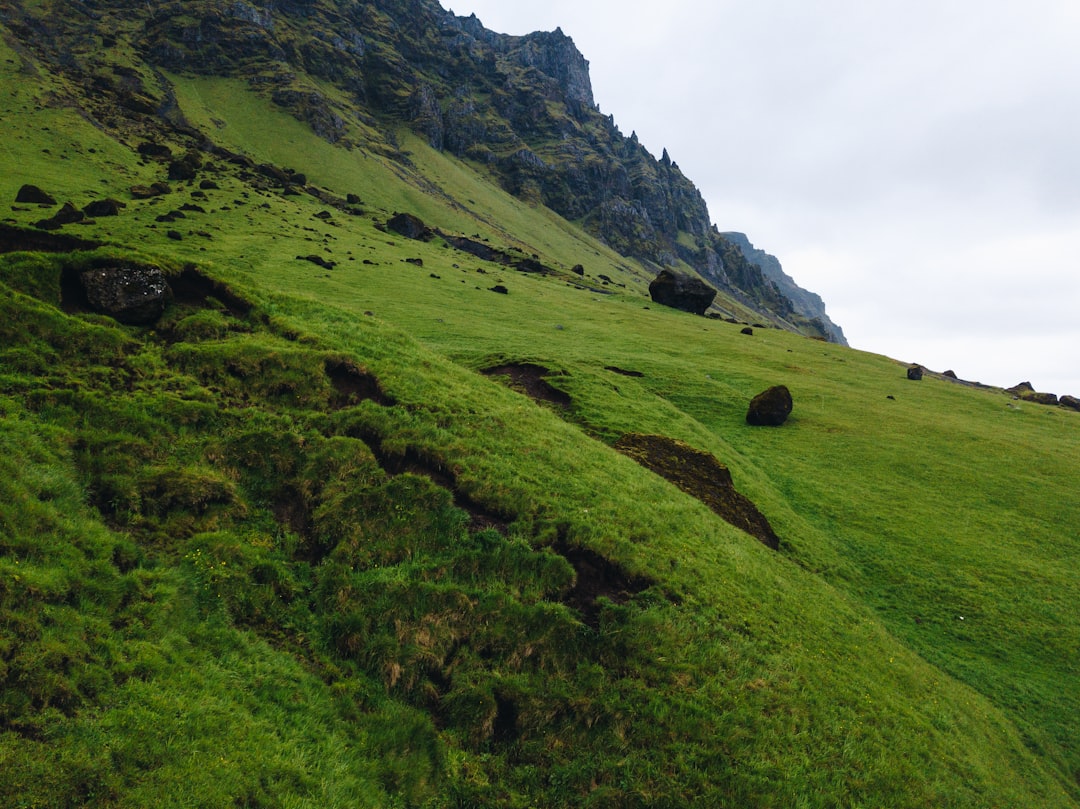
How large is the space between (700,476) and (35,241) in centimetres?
3206

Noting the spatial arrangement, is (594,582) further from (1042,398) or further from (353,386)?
(1042,398)

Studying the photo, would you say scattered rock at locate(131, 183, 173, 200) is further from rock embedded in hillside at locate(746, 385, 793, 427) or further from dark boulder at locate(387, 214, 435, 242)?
rock embedded in hillside at locate(746, 385, 793, 427)

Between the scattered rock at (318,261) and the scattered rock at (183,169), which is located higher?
the scattered rock at (183,169)

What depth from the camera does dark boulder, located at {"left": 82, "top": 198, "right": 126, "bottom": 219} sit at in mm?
71694

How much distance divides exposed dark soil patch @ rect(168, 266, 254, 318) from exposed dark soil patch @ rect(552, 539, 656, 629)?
18.3 metres

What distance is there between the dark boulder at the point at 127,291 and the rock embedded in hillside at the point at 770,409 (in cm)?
4619

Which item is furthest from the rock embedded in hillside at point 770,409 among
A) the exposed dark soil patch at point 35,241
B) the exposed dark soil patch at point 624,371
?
the exposed dark soil patch at point 35,241

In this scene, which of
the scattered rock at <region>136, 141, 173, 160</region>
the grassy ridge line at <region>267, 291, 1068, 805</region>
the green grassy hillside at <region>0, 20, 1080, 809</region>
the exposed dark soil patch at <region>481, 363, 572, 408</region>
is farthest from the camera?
the scattered rock at <region>136, 141, 173, 160</region>

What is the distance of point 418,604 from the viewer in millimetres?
13227

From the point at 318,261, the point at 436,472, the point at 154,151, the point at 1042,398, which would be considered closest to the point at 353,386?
the point at 436,472

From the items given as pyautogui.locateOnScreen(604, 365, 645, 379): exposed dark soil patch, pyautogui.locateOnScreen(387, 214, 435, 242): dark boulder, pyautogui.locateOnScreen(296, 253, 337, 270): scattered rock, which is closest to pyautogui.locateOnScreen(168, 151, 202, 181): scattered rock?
pyautogui.locateOnScreen(387, 214, 435, 242): dark boulder

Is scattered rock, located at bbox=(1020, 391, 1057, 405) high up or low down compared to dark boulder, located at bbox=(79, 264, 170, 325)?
up

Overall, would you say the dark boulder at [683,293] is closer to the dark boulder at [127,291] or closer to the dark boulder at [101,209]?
the dark boulder at [101,209]

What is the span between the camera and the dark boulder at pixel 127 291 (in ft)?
62.0
